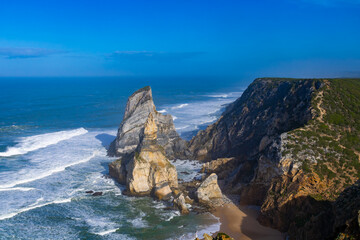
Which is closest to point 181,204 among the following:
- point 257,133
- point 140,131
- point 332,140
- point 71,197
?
Result: point 71,197

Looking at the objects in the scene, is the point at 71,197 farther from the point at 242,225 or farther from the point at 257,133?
the point at 257,133

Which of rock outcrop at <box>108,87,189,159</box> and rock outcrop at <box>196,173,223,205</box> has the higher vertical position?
rock outcrop at <box>108,87,189,159</box>

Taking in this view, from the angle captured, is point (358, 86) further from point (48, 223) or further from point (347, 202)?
point (48, 223)

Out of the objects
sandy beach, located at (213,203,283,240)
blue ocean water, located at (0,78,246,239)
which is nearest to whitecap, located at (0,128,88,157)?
blue ocean water, located at (0,78,246,239)

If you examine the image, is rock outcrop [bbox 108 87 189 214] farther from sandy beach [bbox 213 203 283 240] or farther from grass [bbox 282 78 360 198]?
grass [bbox 282 78 360 198]

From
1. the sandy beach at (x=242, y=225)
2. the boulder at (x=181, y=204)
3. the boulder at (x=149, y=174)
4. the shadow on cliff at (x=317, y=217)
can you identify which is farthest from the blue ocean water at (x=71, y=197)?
the shadow on cliff at (x=317, y=217)

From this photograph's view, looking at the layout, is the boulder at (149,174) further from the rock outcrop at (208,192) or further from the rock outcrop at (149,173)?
the rock outcrop at (208,192)

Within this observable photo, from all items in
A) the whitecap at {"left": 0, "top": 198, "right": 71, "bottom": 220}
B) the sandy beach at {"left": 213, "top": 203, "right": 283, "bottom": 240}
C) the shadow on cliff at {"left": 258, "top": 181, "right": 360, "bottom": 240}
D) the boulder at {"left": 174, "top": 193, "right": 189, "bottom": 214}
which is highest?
the shadow on cliff at {"left": 258, "top": 181, "right": 360, "bottom": 240}
